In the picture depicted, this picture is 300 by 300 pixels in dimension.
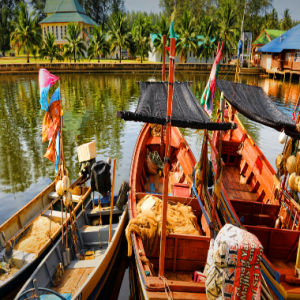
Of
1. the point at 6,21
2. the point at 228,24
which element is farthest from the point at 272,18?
the point at 6,21

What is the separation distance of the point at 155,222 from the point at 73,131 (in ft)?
46.0

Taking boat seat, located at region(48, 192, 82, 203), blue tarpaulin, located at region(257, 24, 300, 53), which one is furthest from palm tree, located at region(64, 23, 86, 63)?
boat seat, located at region(48, 192, 82, 203)

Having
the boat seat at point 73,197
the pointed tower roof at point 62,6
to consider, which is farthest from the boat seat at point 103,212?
the pointed tower roof at point 62,6

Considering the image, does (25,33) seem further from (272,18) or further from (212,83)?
(272,18)

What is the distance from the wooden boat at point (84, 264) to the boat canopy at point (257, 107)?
4.63 meters

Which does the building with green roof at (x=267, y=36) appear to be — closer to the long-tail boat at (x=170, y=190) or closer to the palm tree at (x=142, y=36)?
the palm tree at (x=142, y=36)

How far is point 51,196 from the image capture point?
9812 mm

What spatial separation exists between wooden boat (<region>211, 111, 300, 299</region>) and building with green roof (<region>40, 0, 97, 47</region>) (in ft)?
182

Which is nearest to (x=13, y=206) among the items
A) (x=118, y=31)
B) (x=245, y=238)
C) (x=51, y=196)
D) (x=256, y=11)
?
(x=51, y=196)

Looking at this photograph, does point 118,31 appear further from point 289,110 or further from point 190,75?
point 289,110

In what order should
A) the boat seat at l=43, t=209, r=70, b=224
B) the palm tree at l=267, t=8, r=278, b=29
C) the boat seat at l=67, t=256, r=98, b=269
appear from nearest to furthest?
1. the boat seat at l=67, t=256, r=98, b=269
2. the boat seat at l=43, t=209, r=70, b=224
3. the palm tree at l=267, t=8, r=278, b=29

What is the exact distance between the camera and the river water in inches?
521

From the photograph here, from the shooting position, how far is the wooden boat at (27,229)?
6.44 m

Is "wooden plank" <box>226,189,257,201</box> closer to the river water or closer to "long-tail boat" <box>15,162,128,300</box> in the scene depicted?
"long-tail boat" <box>15,162,128,300</box>
